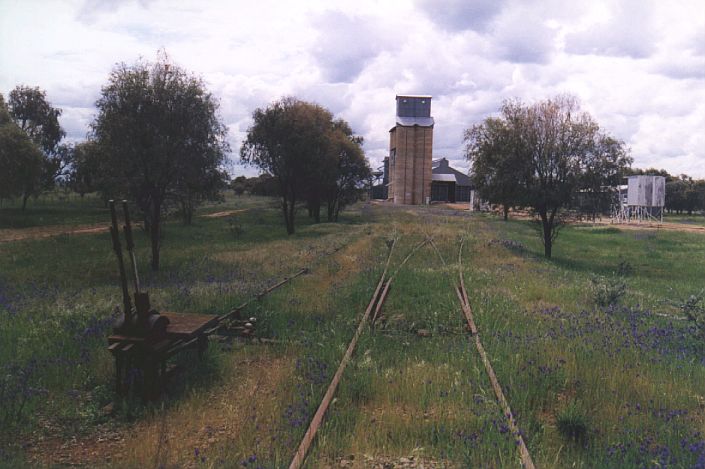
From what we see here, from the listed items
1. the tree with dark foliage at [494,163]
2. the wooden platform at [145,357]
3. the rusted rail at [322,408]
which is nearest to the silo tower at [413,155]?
the tree with dark foliage at [494,163]

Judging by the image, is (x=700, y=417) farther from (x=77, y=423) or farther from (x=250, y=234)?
(x=250, y=234)

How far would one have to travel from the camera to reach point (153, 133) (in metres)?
18.4

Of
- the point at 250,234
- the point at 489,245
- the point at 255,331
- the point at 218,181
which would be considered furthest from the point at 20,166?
the point at 255,331

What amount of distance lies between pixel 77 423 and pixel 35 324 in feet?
13.5

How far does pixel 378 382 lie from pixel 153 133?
1521 cm

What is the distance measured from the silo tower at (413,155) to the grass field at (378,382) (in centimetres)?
8374

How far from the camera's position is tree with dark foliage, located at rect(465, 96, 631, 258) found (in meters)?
23.0

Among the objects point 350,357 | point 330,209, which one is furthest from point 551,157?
point 330,209

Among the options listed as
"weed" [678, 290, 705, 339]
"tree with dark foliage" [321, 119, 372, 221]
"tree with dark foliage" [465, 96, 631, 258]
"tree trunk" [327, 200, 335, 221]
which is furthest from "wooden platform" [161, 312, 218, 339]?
"tree trunk" [327, 200, 335, 221]

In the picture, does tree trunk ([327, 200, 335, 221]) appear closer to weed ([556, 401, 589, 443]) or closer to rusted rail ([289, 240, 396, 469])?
rusted rail ([289, 240, 396, 469])

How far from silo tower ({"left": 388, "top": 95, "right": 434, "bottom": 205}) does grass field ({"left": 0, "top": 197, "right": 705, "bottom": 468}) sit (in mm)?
83743

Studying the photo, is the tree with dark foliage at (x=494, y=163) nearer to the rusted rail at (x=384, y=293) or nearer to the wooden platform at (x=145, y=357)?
the rusted rail at (x=384, y=293)

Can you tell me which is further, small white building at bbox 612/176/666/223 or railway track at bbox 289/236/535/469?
small white building at bbox 612/176/666/223

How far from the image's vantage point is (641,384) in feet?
19.3
